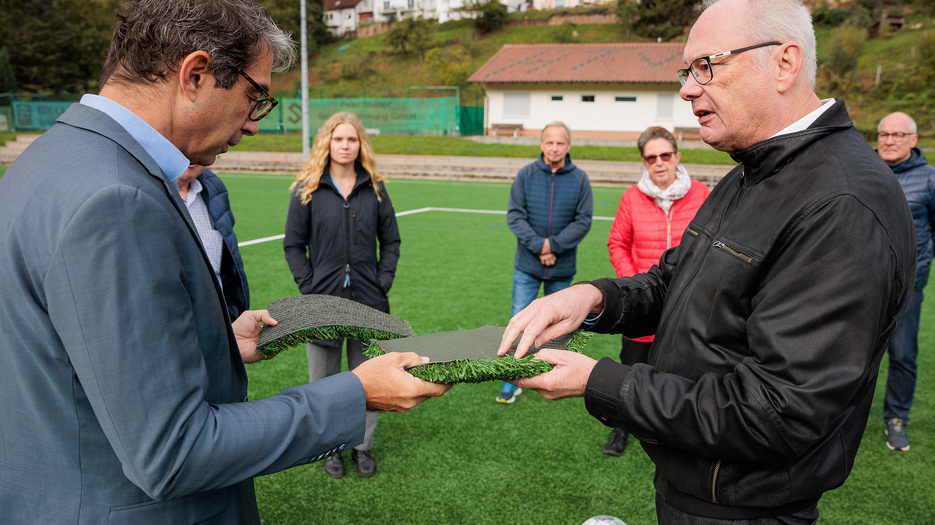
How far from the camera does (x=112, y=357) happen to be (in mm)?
1111

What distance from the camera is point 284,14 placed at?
69.6m

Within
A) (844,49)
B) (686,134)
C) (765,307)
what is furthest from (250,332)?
(844,49)

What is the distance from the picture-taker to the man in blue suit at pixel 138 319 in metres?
1.11

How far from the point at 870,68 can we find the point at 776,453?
53997 mm

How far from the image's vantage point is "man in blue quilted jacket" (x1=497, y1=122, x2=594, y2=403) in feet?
17.6

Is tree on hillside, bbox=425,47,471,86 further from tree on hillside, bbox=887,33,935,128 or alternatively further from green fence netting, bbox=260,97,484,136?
tree on hillside, bbox=887,33,935,128

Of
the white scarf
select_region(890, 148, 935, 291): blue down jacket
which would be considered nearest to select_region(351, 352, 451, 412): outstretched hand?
the white scarf

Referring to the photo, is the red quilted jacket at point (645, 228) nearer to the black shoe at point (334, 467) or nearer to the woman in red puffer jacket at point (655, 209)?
the woman in red puffer jacket at point (655, 209)

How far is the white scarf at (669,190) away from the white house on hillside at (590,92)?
3190 cm

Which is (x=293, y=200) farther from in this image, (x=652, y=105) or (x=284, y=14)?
(x=284, y=14)

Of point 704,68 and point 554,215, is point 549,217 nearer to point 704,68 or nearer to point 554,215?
point 554,215

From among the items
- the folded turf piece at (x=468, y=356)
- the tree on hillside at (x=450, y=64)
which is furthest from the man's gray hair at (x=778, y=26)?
the tree on hillside at (x=450, y=64)

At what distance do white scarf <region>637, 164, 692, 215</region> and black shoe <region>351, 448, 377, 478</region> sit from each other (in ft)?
8.95

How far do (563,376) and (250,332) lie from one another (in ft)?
3.82
